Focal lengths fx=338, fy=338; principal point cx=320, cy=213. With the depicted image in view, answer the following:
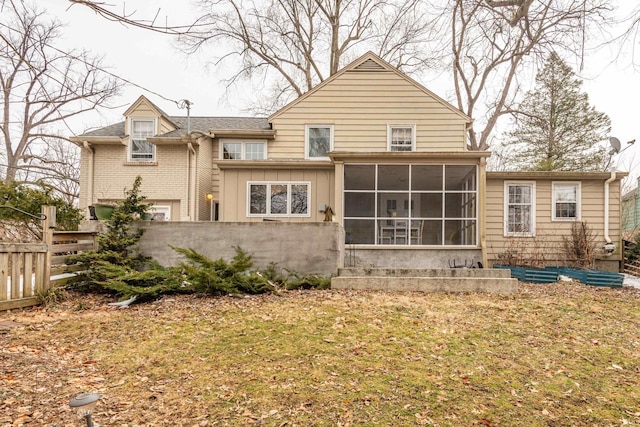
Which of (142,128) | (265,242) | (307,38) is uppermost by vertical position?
(307,38)

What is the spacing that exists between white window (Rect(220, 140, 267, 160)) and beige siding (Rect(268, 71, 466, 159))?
1.38 meters

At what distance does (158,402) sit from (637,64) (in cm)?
535

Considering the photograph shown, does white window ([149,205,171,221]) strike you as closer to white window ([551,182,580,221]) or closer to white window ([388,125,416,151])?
white window ([388,125,416,151])

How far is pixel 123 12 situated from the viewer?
2586mm

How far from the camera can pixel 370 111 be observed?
12430 millimetres

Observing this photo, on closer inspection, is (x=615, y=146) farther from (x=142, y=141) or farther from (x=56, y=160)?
(x=56, y=160)

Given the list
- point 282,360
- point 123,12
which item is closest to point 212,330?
point 282,360

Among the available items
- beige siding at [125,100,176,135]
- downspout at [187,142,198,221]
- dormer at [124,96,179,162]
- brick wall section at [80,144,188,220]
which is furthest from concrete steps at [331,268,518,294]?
beige siding at [125,100,176,135]

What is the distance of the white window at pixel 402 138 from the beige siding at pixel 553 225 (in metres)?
3.31

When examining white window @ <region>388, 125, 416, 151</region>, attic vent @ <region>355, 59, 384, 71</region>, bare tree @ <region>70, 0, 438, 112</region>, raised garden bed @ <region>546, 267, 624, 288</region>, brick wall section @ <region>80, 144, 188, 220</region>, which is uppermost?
bare tree @ <region>70, 0, 438, 112</region>

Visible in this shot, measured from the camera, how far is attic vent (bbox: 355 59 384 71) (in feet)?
40.7

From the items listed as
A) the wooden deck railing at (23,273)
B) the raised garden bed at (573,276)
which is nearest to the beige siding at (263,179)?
the wooden deck railing at (23,273)

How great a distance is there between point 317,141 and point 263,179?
291 centimetres

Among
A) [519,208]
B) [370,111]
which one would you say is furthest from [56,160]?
[519,208]
